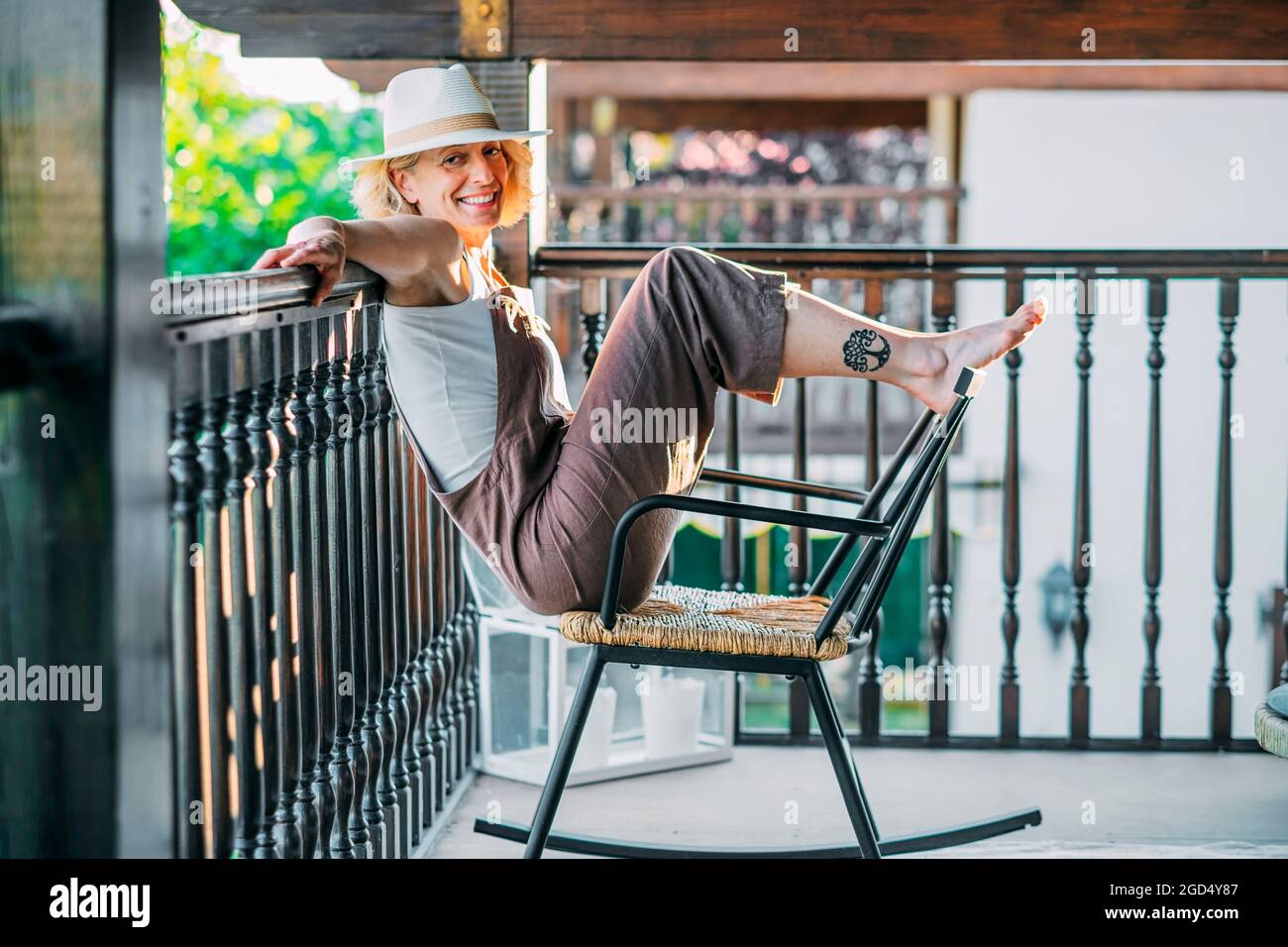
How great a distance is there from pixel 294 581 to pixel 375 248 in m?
0.54

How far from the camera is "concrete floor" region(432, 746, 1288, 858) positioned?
264 cm

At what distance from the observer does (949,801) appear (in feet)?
9.34

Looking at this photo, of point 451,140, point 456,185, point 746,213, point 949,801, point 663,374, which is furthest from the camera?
point 746,213

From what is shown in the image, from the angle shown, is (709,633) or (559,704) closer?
(709,633)

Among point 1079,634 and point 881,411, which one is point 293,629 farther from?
point 881,411

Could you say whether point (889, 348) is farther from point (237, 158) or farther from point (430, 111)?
→ point (237, 158)

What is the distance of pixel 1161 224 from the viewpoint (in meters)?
7.18

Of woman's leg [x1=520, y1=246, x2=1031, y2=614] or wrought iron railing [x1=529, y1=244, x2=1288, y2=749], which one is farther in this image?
wrought iron railing [x1=529, y1=244, x2=1288, y2=749]

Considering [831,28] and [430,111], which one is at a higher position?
[831,28]

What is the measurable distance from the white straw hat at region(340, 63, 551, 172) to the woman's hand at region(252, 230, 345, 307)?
0.48 m

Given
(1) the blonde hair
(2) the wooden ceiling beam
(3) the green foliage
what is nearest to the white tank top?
(1) the blonde hair

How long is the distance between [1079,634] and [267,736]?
80.8 inches

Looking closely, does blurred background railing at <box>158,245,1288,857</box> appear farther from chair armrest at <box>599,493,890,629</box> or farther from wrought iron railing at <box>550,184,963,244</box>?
wrought iron railing at <box>550,184,963,244</box>

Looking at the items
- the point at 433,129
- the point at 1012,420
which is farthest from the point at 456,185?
the point at 1012,420
